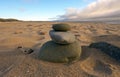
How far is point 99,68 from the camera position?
546cm

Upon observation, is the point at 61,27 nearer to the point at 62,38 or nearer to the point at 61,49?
the point at 62,38

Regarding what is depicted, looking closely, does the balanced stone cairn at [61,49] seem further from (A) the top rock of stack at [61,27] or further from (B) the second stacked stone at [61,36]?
(A) the top rock of stack at [61,27]

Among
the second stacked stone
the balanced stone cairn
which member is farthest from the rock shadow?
the second stacked stone

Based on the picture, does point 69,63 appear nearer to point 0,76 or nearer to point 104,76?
point 104,76

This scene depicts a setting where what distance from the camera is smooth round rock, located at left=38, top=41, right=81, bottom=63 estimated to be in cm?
557

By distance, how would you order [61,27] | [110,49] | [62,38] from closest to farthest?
[62,38] < [61,27] < [110,49]

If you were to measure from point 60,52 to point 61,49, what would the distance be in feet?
0.27

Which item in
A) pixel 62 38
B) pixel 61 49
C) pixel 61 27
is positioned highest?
pixel 61 27

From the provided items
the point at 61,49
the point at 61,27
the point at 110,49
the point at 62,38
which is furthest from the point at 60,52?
the point at 110,49

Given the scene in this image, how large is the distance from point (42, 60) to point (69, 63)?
0.62 m

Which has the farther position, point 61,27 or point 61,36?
point 61,27

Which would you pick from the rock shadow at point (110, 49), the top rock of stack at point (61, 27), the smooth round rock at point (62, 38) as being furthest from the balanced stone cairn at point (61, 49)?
the rock shadow at point (110, 49)

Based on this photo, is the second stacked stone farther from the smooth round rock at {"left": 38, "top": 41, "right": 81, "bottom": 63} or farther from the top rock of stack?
the smooth round rock at {"left": 38, "top": 41, "right": 81, "bottom": 63}

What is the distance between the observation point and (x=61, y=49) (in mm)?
5641
